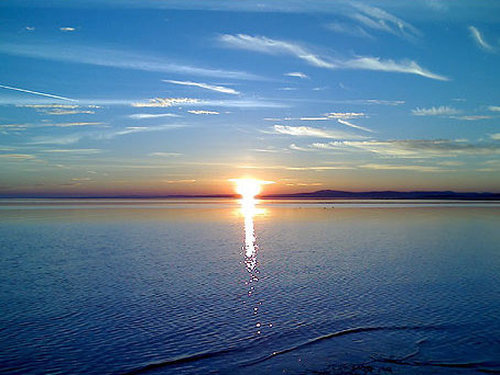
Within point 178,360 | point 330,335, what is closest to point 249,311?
point 330,335

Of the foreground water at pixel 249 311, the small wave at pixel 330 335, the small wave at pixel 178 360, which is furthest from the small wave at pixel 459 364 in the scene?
the small wave at pixel 178 360

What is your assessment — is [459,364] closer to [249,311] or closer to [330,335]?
[330,335]

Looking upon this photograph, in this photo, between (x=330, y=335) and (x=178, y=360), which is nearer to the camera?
(x=178, y=360)

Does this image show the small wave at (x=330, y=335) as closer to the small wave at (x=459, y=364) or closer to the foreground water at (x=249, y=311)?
the foreground water at (x=249, y=311)

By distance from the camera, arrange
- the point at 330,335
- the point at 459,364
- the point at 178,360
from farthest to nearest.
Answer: the point at 330,335 → the point at 178,360 → the point at 459,364

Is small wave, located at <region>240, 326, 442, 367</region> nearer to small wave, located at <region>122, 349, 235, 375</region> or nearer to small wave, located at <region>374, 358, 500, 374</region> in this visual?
small wave, located at <region>122, 349, 235, 375</region>

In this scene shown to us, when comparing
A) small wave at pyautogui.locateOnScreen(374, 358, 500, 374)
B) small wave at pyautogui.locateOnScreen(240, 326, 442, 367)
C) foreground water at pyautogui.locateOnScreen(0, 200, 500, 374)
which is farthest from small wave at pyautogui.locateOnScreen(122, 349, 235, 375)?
small wave at pyautogui.locateOnScreen(374, 358, 500, 374)

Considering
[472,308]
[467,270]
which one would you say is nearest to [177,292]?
[472,308]

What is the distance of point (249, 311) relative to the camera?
14898 millimetres

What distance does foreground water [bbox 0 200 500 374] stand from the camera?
10.8 metres

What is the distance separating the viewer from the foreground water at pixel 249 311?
10.8 metres

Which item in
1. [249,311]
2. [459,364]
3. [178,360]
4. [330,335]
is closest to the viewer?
[459,364]

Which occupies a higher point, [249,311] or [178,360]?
[249,311]

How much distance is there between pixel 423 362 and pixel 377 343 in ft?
4.81
